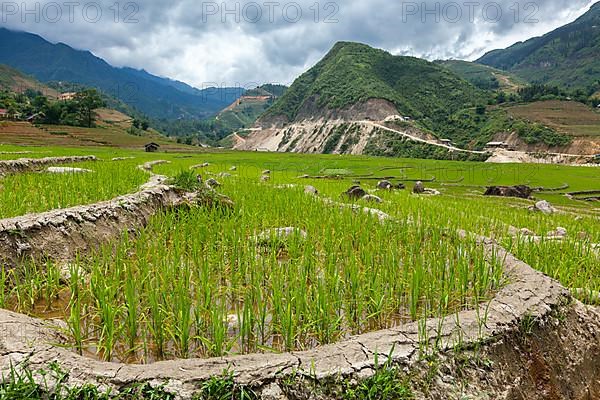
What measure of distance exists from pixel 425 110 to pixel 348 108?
2490cm

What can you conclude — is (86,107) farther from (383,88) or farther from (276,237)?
(276,237)

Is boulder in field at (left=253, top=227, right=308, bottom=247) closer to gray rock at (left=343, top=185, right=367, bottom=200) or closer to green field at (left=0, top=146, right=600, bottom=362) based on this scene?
green field at (left=0, top=146, right=600, bottom=362)

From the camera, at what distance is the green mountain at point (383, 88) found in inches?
4513

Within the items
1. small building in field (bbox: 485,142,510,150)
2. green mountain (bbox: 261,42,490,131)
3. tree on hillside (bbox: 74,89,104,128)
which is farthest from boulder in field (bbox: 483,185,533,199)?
green mountain (bbox: 261,42,490,131)

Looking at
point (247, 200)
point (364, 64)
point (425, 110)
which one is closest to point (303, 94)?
point (364, 64)

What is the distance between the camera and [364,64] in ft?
471

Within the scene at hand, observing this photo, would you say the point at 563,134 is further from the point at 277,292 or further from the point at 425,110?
the point at 277,292

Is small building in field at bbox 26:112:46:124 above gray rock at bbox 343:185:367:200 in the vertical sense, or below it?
above

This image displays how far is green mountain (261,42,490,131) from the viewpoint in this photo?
115m

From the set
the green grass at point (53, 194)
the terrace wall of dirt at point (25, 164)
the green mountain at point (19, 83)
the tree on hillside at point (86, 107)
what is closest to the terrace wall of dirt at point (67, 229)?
the green grass at point (53, 194)

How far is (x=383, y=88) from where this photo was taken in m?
120

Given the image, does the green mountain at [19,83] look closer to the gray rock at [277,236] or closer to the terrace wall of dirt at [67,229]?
the terrace wall of dirt at [67,229]

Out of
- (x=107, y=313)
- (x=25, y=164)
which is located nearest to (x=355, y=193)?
(x=107, y=313)

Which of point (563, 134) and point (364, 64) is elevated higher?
point (364, 64)
